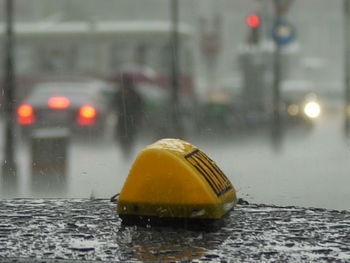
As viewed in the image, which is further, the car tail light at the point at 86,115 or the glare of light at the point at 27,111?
the car tail light at the point at 86,115

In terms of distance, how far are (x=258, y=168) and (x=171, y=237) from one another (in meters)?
12.5

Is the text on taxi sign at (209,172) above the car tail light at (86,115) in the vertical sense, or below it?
above

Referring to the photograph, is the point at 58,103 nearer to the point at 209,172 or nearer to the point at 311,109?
the point at 311,109

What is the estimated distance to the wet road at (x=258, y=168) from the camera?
12.7m

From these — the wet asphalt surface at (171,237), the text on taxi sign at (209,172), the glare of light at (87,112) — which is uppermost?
the text on taxi sign at (209,172)

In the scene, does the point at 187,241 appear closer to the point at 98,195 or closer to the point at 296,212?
the point at 296,212

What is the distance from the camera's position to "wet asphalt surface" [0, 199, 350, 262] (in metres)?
4.87

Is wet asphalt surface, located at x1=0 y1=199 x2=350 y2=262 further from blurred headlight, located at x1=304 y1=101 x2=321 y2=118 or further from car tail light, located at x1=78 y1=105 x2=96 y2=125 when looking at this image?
blurred headlight, located at x1=304 y1=101 x2=321 y2=118

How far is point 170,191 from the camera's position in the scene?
5.64m

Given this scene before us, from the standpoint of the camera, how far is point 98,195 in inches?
531

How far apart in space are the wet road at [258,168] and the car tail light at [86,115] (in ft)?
2.11

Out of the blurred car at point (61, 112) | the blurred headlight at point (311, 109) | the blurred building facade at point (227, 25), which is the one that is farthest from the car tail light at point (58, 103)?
the blurred headlight at point (311, 109)

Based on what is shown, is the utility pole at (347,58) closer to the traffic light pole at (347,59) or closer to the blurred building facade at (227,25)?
the traffic light pole at (347,59)

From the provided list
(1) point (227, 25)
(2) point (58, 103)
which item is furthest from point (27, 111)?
(1) point (227, 25)
